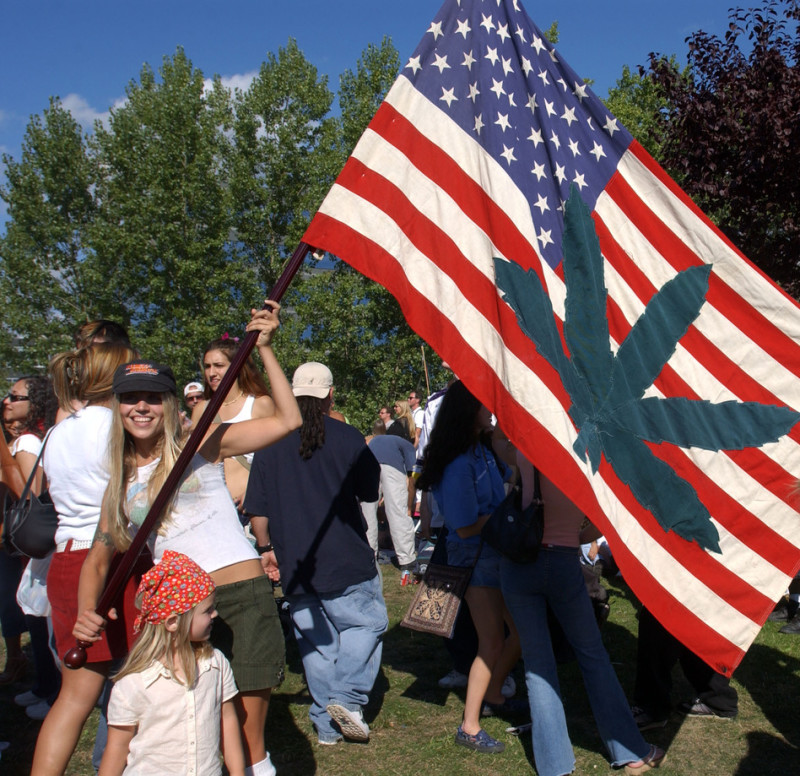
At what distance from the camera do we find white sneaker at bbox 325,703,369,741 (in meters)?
4.38

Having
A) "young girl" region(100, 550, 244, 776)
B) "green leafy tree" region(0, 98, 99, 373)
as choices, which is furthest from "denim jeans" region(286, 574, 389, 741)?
"green leafy tree" region(0, 98, 99, 373)

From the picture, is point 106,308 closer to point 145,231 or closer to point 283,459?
point 145,231

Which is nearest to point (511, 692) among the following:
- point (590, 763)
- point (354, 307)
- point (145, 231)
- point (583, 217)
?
point (590, 763)

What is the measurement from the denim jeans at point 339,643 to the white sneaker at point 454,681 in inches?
34.8

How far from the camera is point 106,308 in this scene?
114 feet

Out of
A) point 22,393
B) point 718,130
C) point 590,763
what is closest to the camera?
point 590,763

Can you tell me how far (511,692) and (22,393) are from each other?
3869 mm

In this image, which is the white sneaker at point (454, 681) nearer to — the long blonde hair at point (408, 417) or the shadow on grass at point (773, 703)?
the shadow on grass at point (773, 703)

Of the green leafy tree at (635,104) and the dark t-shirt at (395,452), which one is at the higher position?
the green leafy tree at (635,104)

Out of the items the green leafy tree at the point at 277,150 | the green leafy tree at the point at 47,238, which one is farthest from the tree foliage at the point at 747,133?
the green leafy tree at the point at 47,238

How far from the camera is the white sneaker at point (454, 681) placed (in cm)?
531

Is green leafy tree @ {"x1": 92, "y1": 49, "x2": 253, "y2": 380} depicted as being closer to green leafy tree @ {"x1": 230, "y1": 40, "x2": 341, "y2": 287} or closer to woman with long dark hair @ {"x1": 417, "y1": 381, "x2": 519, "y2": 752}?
green leafy tree @ {"x1": 230, "y1": 40, "x2": 341, "y2": 287}

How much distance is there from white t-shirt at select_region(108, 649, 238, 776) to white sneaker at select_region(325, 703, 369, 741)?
1635mm

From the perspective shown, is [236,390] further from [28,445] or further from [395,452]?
[395,452]
